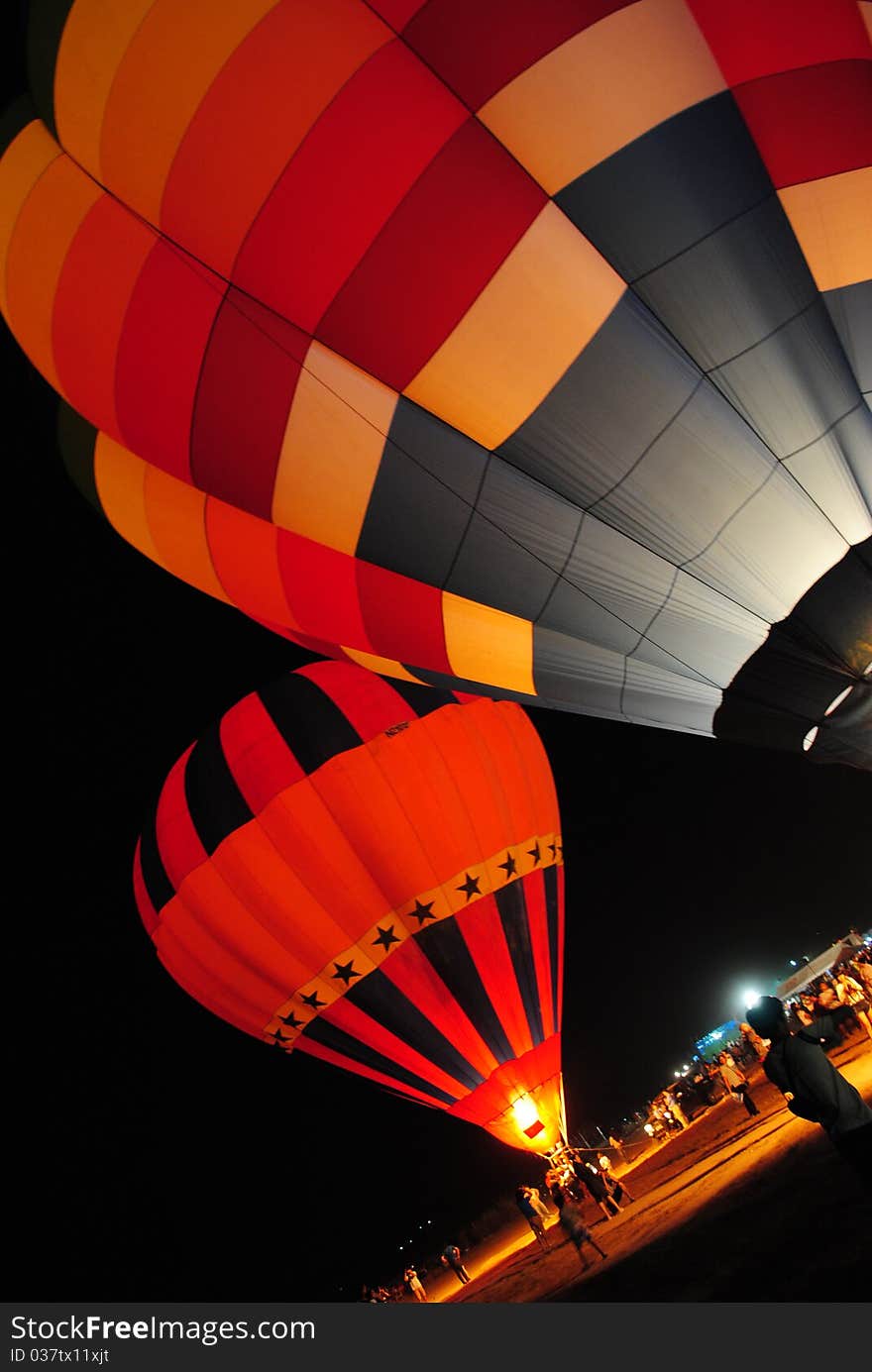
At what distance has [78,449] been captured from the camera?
20.7 feet

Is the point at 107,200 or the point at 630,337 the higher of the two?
the point at 107,200

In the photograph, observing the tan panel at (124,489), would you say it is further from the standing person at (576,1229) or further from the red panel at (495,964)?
the standing person at (576,1229)

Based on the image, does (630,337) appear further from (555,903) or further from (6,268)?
(555,903)

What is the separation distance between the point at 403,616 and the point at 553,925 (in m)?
5.39

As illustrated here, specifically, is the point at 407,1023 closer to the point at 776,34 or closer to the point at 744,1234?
the point at 744,1234

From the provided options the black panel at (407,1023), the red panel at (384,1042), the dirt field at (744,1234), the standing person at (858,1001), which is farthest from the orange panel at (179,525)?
the standing person at (858,1001)

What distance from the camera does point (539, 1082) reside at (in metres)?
9.04

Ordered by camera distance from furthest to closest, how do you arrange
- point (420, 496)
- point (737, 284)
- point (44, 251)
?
point (44, 251) < point (420, 496) < point (737, 284)

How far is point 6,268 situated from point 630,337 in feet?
11.9

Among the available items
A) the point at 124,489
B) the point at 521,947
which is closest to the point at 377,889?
the point at 521,947

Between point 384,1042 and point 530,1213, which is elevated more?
point 384,1042

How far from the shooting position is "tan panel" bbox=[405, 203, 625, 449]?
154 inches

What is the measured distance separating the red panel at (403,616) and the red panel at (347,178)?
4.97ft
